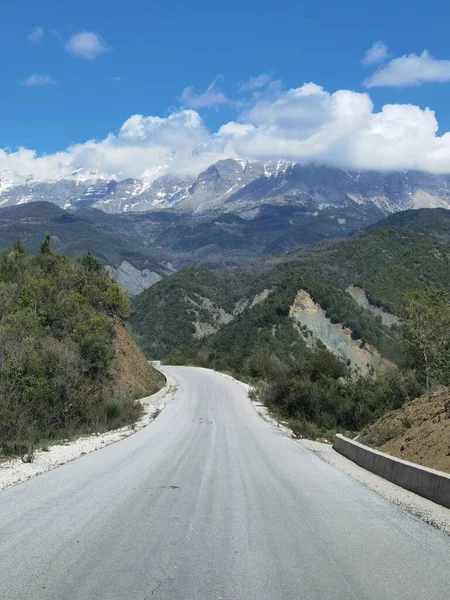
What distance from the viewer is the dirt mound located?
12906 mm

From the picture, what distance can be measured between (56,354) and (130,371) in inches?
784

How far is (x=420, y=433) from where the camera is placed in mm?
14711

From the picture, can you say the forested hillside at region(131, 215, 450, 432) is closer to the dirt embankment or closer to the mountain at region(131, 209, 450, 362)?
the mountain at region(131, 209, 450, 362)

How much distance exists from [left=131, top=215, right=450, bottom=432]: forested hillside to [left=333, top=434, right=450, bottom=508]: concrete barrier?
1031 cm

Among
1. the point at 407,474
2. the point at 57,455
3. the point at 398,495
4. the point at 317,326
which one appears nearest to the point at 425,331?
the point at 407,474

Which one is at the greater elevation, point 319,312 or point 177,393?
point 319,312

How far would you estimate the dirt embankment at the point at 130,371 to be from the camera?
37697 millimetres

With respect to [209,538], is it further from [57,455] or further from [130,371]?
[130,371]

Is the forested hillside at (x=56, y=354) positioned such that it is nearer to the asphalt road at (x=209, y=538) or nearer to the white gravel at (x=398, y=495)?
the asphalt road at (x=209, y=538)

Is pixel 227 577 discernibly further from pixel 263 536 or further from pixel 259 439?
pixel 259 439

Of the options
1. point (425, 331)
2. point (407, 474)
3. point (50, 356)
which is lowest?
point (407, 474)

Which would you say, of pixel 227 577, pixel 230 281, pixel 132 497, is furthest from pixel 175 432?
pixel 230 281

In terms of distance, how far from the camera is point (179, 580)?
5.54 metres

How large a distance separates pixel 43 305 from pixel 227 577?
2604cm
